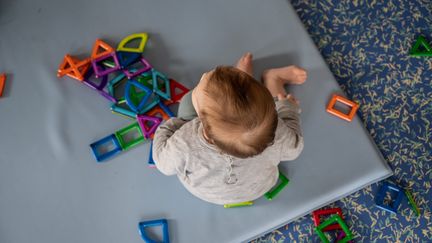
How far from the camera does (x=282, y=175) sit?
1089 millimetres

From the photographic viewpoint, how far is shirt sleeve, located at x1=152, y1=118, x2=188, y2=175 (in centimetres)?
84

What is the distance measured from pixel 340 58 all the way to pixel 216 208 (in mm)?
623

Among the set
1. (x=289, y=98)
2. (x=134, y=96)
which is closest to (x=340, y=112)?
(x=289, y=98)

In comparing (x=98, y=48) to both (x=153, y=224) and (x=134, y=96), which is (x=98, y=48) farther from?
(x=153, y=224)

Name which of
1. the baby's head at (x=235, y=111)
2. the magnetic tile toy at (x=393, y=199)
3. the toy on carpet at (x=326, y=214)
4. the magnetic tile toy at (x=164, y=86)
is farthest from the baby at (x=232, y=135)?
the magnetic tile toy at (x=393, y=199)

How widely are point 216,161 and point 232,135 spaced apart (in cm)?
16

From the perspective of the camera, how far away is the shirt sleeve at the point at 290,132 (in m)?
0.87

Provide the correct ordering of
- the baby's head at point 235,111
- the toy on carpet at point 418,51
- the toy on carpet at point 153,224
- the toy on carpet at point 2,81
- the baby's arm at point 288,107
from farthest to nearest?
the toy on carpet at point 418,51 < the toy on carpet at point 2,81 < the toy on carpet at point 153,224 < the baby's arm at point 288,107 < the baby's head at point 235,111

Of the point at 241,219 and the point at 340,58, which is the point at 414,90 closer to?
the point at 340,58

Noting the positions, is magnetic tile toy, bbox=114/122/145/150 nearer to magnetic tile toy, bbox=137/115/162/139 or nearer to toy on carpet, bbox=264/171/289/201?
magnetic tile toy, bbox=137/115/162/139

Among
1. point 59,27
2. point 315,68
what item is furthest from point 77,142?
point 315,68

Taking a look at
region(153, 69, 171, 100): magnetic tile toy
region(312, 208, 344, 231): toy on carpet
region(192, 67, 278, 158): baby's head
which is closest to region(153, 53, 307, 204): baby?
region(192, 67, 278, 158): baby's head

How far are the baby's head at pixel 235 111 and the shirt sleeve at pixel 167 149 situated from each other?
0.69 feet

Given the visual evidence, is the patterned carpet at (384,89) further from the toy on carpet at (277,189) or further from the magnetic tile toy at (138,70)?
the magnetic tile toy at (138,70)
